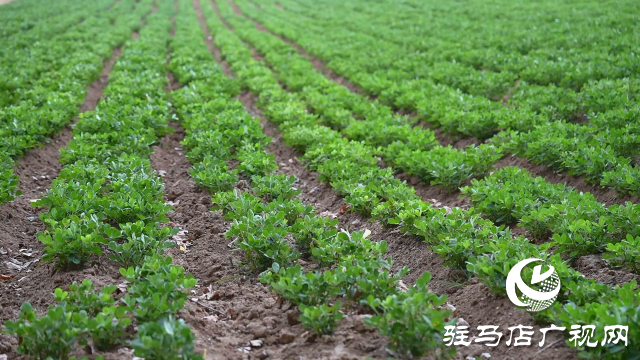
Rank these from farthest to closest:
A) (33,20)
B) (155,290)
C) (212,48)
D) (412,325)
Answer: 1. (33,20)
2. (212,48)
3. (155,290)
4. (412,325)

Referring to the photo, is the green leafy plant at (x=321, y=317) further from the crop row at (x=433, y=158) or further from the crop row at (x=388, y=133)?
the crop row at (x=388, y=133)

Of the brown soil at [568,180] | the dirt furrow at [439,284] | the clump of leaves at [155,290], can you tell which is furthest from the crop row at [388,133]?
the clump of leaves at [155,290]

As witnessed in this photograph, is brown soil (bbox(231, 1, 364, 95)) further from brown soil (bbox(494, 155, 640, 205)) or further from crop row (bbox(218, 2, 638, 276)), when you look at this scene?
brown soil (bbox(494, 155, 640, 205))

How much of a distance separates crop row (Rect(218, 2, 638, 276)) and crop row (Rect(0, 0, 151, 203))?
4.89 meters

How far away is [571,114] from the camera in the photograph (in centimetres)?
882

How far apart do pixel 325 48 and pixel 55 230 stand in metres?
14.2

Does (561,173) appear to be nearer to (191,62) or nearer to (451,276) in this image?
(451,276)

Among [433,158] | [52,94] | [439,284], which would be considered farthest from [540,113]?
[52,94]

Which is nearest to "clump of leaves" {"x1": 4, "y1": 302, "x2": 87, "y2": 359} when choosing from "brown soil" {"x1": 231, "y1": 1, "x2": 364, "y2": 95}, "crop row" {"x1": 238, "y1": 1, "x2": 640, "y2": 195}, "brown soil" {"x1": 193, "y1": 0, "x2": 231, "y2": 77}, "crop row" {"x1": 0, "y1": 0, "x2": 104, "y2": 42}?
"crop row" {"x1": 238, "y1": 1, "x2": 640, "y2": 195}

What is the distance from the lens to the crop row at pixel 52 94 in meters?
7.35

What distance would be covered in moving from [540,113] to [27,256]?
8086 millimetres

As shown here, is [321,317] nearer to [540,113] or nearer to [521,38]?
[540,113]

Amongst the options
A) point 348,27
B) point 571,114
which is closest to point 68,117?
point 571,114

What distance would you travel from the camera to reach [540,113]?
8953 mm
